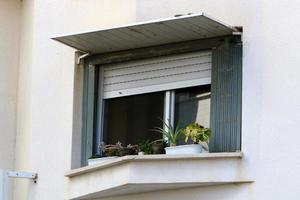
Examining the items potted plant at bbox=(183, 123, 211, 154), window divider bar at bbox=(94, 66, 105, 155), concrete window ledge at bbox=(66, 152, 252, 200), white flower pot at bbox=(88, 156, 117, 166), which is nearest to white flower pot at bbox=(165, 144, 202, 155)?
potted plant at bbox=(183, 123, 211, 154)

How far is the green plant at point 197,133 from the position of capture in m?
9.21

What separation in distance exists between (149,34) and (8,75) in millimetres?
3334

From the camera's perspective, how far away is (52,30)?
1137cm

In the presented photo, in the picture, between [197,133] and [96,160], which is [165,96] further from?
[96,160]

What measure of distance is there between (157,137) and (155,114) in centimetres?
30

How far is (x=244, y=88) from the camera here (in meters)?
9.07

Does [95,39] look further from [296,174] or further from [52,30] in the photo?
[296,174]

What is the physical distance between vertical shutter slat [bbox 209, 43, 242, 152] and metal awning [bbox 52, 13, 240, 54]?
28cm

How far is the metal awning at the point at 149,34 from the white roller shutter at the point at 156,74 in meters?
0.22

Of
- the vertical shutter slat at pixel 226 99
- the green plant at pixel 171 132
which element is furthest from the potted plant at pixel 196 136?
the green plant at pixel 171 132

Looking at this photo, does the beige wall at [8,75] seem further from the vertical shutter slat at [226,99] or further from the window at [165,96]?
the vertical shutter slat at [226,99]

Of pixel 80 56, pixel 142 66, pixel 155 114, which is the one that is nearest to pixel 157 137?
pixel 155 114

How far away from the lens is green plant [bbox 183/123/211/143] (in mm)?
9211

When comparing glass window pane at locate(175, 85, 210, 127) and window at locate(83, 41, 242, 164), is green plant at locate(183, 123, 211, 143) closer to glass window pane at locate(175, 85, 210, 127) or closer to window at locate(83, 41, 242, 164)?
window at locate(83, 41, 242, 164)
